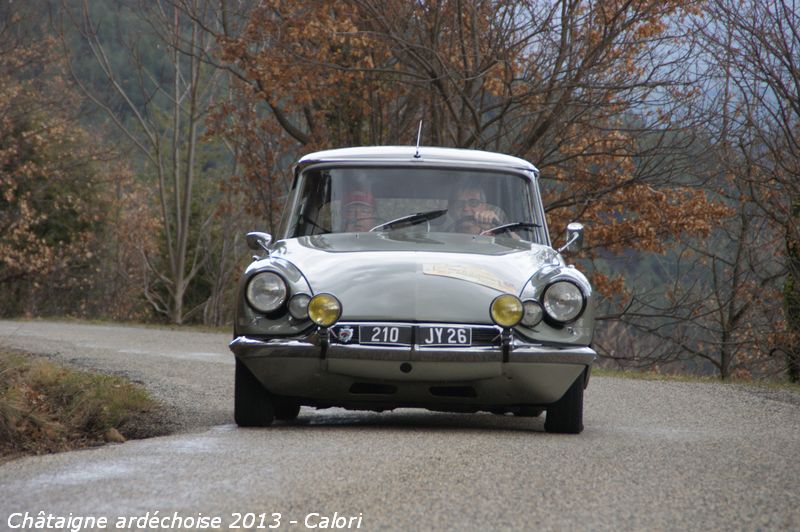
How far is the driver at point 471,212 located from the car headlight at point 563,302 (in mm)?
1157

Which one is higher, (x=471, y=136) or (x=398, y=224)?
(x=471, y=136)

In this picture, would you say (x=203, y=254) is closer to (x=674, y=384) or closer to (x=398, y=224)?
(x=674, y=384)

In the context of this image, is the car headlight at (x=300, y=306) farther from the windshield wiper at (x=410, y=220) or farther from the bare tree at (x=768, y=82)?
the bare tree at (x=768, y=82)

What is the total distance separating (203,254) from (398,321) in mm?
34677

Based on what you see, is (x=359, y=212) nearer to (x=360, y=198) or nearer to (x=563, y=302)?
(x=360, y=198)

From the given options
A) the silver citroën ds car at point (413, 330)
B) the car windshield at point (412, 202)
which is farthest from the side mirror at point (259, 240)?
the silver citroën ds car at point (413, 330)

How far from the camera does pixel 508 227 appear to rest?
8.05 meters

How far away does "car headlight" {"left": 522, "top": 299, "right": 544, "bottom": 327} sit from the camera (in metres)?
6.78

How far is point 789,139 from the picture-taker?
15.1 m

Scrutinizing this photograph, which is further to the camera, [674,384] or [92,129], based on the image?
[92,129]

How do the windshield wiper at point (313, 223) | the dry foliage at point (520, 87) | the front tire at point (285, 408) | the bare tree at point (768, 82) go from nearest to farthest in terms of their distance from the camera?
the front tire at point (285, 408) < the windshield wiper at point (313, 223) < the bare tree at point (768, 82) < the dry foliage at point (520, 87)

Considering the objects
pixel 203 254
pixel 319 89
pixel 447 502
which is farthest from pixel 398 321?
pixel 203 254

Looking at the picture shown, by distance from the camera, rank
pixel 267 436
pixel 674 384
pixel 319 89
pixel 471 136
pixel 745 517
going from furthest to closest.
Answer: pixel 319 89
pixel 471 136
pixel 674 384
pixel 267 436
pixel 745 517

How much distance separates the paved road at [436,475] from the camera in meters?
4.39
